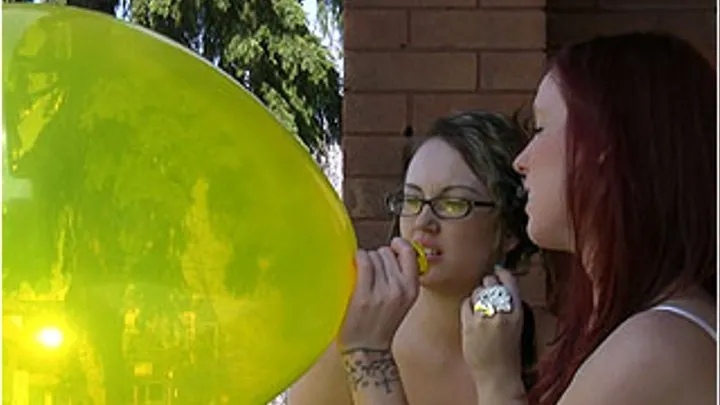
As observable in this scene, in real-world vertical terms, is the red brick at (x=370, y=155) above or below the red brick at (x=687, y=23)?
below

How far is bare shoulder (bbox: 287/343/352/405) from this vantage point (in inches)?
72.6

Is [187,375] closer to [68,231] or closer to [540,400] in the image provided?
[68,231]

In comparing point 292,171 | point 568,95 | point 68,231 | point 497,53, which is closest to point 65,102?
point 68,231

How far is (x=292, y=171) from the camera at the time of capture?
1483 millimetres

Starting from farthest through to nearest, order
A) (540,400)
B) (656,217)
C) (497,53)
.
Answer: (497,53), (540,400), (656,217)

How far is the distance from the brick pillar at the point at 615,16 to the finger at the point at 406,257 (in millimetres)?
1559

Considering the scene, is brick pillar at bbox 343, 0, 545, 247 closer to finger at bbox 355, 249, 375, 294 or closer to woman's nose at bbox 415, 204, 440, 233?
woman's nose at bbox 415, 204, 440, 233

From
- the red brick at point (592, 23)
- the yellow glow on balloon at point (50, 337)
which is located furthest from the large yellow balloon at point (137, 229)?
the red brick at point (592, 23)

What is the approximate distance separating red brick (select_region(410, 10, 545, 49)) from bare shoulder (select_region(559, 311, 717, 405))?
161 centimetres

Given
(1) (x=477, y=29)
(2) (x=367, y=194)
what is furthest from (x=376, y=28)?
(2) (x=367, y=194)

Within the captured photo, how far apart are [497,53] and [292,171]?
4.68 ft

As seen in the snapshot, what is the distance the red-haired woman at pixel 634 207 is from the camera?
1.26 m

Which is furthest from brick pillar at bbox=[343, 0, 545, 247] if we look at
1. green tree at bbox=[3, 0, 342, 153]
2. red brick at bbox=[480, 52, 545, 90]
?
green tree at bbox=[3, 0, 342, 153]

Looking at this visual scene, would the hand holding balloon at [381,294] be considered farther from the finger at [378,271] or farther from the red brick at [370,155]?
the red brick at [370,155]
